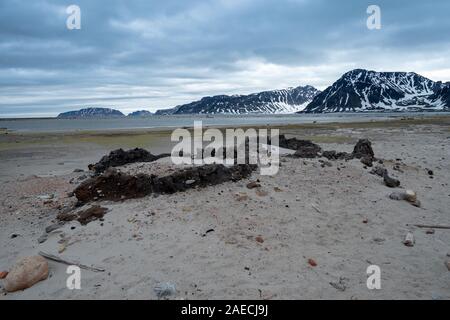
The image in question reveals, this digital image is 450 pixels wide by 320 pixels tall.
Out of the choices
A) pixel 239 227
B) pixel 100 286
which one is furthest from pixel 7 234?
pixel 239 227

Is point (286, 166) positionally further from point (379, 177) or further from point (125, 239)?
point (125, 239)

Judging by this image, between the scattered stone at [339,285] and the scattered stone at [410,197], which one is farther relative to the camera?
the scattered stone at [410,197]

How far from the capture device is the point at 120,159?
15922 mm

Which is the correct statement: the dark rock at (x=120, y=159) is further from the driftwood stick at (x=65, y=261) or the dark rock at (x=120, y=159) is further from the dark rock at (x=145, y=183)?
the driftwood stick at (x=65, y=261)

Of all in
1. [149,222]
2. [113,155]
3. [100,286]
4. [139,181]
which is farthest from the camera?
[113,155]

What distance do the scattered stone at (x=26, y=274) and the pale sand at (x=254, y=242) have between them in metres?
0.14

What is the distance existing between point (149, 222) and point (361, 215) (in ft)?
17.5

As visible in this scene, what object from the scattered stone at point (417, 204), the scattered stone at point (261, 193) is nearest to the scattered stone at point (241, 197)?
the scattered stone at point (261, 193)

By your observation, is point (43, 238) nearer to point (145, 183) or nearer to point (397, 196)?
point (145, 183)

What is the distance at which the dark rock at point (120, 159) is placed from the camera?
51.3 feet

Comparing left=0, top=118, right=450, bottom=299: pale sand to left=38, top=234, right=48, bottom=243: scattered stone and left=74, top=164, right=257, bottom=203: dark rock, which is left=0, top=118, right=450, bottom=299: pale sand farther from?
left=74, top=164, right=257, bottom=203: dark rock

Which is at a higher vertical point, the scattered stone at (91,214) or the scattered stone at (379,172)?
the scattered stone at (379,172)

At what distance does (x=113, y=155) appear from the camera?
15945 millimetres

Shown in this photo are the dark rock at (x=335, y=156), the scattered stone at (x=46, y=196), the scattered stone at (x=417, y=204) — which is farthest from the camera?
the dark rock at (x=335, y=156)
